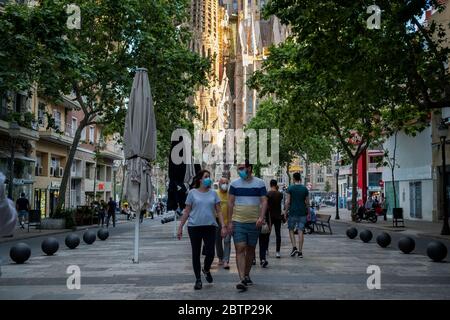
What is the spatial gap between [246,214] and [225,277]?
177cm

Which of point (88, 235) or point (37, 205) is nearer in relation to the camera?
point (88, 235)

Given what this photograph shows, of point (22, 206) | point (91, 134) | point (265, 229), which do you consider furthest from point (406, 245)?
point (91, 134)

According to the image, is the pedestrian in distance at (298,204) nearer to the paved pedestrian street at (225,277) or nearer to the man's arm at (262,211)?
the paved pedestrian street at (225,277)

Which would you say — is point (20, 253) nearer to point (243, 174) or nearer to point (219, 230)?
point (219, 230)

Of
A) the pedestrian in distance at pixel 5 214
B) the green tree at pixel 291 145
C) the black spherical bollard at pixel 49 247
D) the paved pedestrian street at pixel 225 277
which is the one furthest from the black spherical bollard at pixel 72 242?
the green tree at pixel 291 145

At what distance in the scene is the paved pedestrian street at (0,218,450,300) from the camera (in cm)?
830

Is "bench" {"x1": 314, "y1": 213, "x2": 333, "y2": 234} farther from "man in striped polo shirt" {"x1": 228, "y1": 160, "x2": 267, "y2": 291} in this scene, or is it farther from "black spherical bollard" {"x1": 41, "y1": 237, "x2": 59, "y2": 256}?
"man in striped polo shirt" {"x1": 228, "y1": 160, "x2": 267, "y2": 291}

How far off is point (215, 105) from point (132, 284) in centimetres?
12249

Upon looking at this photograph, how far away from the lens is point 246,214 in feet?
29.8

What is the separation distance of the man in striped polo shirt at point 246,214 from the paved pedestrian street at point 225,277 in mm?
458

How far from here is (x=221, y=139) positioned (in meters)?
130

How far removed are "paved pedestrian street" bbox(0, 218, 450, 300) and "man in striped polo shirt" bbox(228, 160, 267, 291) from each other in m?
0.46
